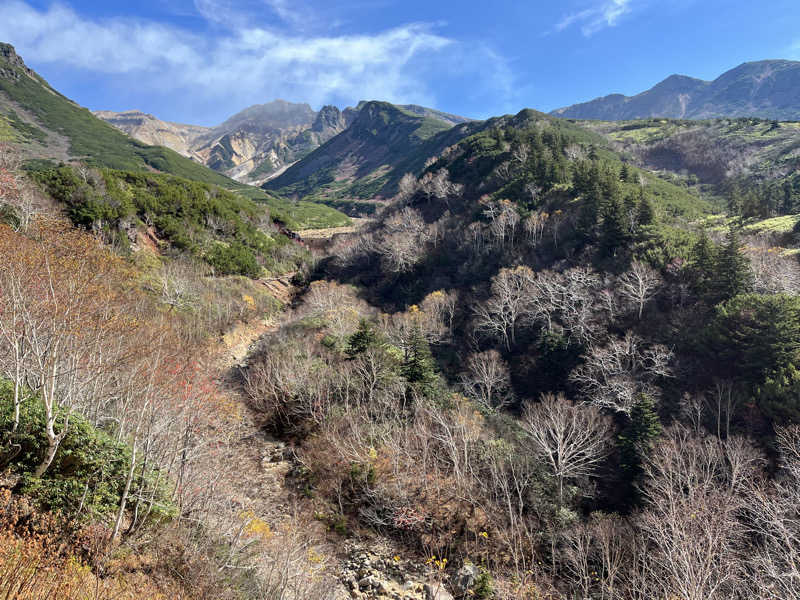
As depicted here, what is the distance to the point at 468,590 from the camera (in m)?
14.0

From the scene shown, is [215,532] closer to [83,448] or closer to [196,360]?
[83,448]

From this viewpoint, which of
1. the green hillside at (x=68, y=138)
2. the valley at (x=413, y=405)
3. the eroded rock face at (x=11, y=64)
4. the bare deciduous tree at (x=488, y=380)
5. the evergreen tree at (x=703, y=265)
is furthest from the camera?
the eroded rock face at (x=11, y=64)

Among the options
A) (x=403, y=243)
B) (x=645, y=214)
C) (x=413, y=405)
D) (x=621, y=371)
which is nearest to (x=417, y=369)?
(x=413, y=405)

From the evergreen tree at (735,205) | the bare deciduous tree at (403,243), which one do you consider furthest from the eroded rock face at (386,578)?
the evergreen tree at (735,205)

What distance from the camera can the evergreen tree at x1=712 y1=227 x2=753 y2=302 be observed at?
1079 inches

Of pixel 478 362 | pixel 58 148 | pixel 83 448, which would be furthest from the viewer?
pixel 58 148

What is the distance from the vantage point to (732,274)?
90.8 ft

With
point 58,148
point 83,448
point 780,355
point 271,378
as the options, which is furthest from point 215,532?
point 58,148

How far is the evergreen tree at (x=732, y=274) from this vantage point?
27406mm

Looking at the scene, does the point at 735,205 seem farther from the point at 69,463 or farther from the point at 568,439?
the point at 69,463

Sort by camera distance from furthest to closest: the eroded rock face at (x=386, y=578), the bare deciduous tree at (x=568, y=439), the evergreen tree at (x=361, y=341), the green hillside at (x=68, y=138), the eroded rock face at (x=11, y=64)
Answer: the eroded rock face at (x=11, y=64)
the green hillside at (x=68, y=138)
the evergreen tree at (x=361, y=341)
the bare deciduous tree at (x=568, y=439)
the eroded rock face at (x=386, y=578)

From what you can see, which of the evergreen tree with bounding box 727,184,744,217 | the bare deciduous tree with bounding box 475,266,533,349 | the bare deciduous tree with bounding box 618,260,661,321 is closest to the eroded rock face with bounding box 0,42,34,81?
the bare deciduous tree with bounding box 475,266,533,349

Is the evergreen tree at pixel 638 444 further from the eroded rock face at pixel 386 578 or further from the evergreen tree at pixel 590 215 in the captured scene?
the evergreen tree at pixel 590 215

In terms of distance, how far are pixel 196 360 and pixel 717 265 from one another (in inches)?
1672
